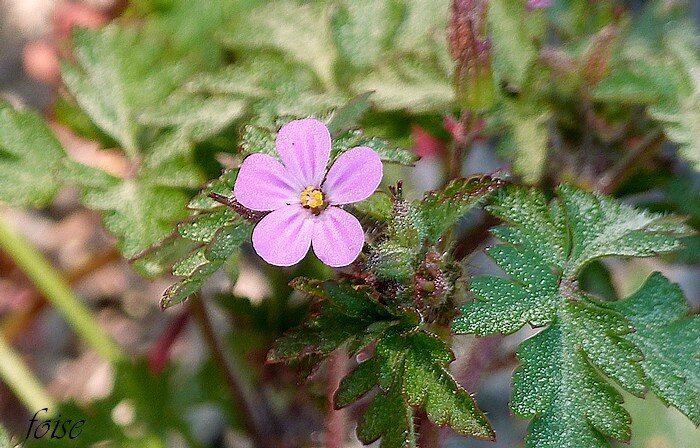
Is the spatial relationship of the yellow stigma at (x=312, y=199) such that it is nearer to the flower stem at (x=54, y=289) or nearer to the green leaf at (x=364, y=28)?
the green leaf at (x=364, y=28)

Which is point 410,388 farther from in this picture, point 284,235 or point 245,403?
point 245,403

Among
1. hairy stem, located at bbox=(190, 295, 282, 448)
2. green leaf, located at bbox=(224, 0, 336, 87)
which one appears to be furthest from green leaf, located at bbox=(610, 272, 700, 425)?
hairy stem, located at bbox=(190, 295, 282, 448)

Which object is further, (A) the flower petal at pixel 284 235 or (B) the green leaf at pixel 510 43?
(B) the green leaf at pixel 510 43

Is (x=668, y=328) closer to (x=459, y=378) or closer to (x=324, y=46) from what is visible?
(x=459, y=378)

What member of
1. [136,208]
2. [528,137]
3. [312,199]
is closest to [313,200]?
[312,199]

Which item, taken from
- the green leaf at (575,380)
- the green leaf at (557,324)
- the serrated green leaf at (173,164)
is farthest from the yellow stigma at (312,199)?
the serrated green leaf at (173,164)

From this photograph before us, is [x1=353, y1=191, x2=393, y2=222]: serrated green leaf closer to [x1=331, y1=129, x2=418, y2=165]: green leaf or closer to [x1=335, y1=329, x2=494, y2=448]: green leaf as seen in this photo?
[x1=331, y1=129, x2=418, y2=165]: green leaf
